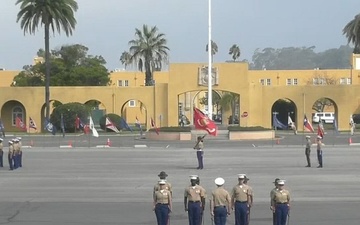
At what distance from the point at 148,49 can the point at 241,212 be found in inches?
3074

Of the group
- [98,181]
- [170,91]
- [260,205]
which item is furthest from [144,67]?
[260,205]

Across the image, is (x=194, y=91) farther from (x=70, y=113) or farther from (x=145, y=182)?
(x=145, y=182)

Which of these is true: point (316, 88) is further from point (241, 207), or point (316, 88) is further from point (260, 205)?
point (241, 207)

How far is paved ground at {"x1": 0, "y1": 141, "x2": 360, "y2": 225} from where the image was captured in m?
18.9

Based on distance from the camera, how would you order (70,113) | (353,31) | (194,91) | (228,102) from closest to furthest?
(70,113)
(194,91)
(353,31)
(228,102)

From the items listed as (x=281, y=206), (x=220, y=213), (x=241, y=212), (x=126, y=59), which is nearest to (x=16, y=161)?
(x=241, y=212)

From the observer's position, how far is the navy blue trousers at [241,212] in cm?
→ 1562

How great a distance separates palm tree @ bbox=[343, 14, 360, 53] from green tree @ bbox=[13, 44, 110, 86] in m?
36.1

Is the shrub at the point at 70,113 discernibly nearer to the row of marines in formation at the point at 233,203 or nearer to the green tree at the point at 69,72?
the green tree at the point at 69,72

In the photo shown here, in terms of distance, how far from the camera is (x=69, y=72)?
104 metres

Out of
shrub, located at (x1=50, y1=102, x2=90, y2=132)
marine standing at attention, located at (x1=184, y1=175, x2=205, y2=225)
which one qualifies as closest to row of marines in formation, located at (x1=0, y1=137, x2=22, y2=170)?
marine standing at attention, located at (x1=184, y1=175, x2=205, y2=225)

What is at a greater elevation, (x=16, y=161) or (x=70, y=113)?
(x=70, y=113)

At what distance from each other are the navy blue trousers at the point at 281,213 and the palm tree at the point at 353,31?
213 ft

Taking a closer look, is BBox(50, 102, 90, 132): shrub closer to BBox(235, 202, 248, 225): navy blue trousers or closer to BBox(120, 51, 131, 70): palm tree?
BBox(120, 51, 131, 70): palm tree
